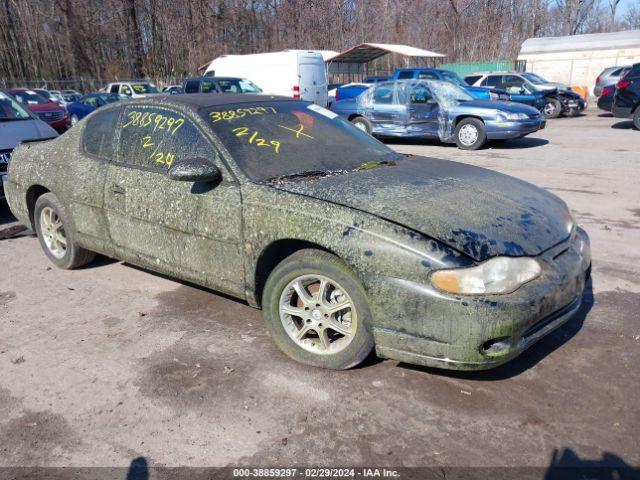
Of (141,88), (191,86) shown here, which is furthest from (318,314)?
(141,88)

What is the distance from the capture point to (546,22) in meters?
50.7

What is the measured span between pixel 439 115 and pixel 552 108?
9014 mm

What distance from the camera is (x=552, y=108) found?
18719mm

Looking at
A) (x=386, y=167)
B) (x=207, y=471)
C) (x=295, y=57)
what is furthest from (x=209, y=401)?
(x=295, y=57)

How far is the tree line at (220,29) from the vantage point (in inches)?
1385

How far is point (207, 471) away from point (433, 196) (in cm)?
194

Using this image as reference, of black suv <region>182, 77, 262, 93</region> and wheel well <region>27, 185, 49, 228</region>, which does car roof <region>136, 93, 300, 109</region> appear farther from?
black suv <region>182, 77, 262, 93</region>

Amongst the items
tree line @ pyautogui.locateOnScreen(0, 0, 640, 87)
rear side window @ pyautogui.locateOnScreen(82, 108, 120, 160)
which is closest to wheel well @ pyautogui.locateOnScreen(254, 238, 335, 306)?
rear side window @ pyautogui.locateOnScreen(82, 108, 120, 160)

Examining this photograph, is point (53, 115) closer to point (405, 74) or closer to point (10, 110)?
point (10, 110)

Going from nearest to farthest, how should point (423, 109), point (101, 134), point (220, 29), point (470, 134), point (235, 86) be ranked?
1. point (101, 134)
2. point (470, 134)
3. point (423, 109)
4. point (235, 86)
5. point (220, 29)

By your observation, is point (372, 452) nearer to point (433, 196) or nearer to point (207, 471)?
point (207, 471)

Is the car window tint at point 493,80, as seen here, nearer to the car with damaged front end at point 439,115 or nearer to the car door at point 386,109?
the car with damaged front end at point 439,115

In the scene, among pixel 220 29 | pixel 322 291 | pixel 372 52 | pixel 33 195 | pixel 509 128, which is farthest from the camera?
pixel 220 29

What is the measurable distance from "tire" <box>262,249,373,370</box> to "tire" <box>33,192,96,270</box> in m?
2.36
